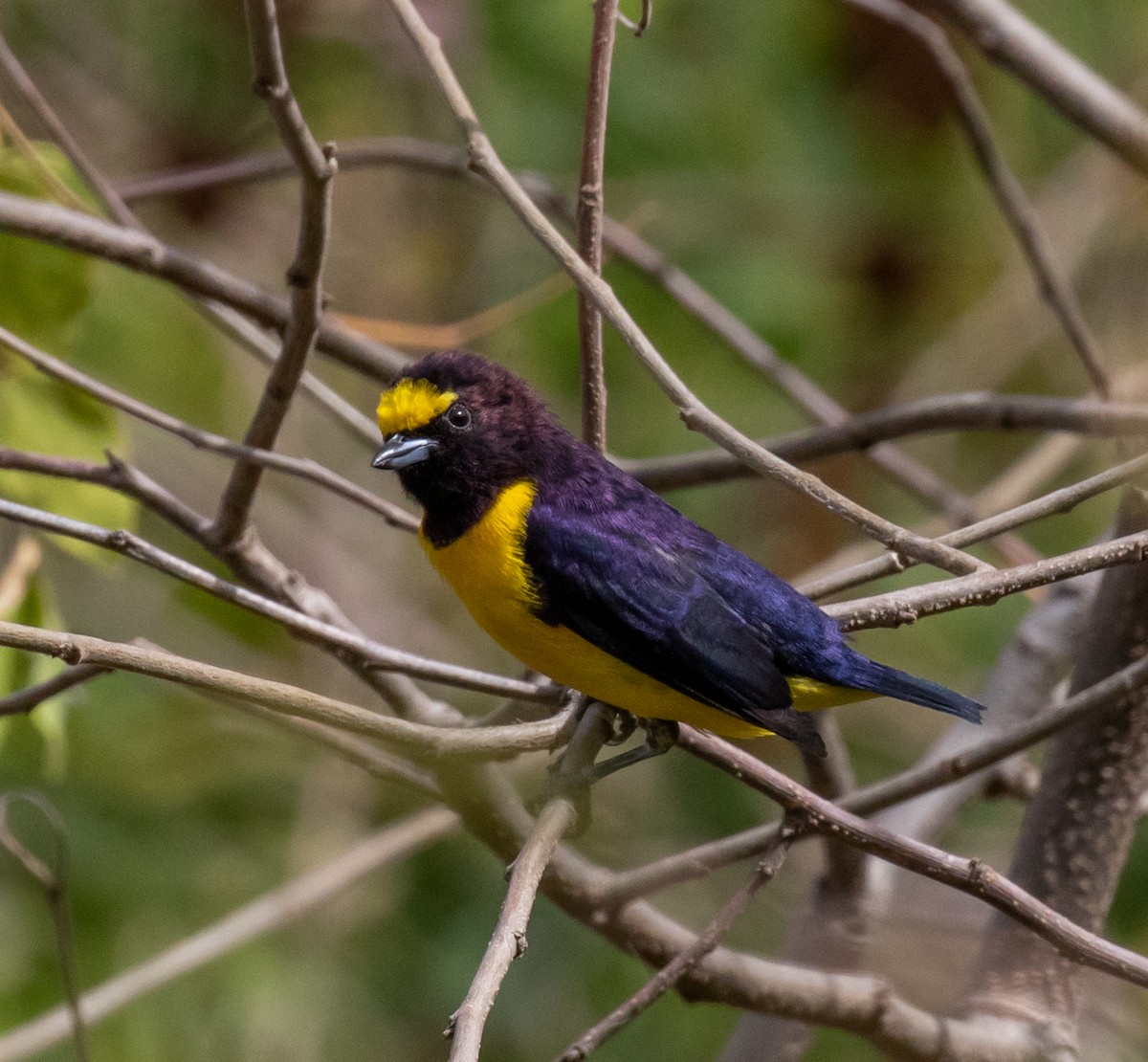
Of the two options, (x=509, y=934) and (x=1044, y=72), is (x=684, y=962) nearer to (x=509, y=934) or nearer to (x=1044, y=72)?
(x=509, y=934)

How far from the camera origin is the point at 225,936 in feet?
11.0

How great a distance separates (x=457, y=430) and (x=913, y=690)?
1016 mm

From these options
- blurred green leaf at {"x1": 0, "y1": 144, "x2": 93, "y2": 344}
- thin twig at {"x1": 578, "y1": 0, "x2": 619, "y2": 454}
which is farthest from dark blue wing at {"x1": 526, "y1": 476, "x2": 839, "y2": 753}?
blurred green leaf at {"x1": 0, "y1": 144, "x2": 93, "y2": 344}

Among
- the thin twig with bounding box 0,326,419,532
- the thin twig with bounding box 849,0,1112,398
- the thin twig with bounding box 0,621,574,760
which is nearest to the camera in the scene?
the thin twig with bounding box 0,621,574,760

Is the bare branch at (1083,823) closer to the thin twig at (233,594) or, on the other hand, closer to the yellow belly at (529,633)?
the yellow belly at (529,633)

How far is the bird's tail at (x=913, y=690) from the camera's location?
273 centimetres

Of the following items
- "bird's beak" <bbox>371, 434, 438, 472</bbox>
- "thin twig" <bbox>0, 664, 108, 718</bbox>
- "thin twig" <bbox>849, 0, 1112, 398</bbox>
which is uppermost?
"thin twig" <bbox>849, 0, 1112, 398</bbox>

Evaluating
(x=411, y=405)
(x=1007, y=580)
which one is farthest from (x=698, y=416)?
(x=411, y=405)

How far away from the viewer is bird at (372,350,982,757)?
2621 millimetres

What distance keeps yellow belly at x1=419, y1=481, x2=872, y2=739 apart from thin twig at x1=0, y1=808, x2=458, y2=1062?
1.02 metres

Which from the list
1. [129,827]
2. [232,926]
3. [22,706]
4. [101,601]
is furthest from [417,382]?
[101,601]

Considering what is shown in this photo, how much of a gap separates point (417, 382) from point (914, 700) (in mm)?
1137

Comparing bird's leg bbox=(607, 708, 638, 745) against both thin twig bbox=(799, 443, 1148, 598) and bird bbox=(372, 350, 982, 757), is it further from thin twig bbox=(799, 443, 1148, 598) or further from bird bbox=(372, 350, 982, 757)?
thin twig bbox=(799, 443, 1148, 598)

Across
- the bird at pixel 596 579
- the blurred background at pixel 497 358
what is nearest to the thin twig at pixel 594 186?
the bird at pixel 596 579
